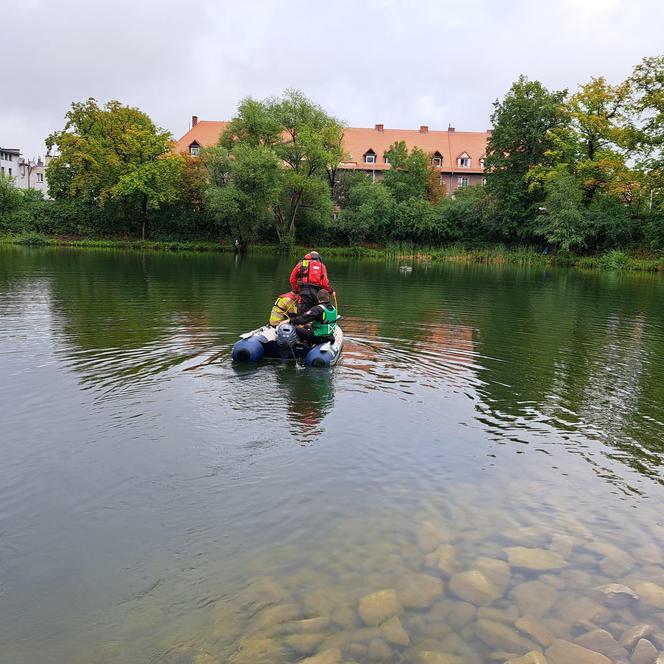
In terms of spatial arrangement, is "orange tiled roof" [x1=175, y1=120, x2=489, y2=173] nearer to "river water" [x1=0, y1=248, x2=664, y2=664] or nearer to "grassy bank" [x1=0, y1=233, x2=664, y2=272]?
"grassy bank" [x1=0, y1=233, x2=664, y2=272]

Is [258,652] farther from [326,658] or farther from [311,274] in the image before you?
[311,274]

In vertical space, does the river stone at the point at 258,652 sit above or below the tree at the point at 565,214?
below

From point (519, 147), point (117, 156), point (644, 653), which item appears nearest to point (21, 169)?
point (117, 156)

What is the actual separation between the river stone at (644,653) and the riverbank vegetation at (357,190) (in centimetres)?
5057

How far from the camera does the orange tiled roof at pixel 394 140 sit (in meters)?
80.1

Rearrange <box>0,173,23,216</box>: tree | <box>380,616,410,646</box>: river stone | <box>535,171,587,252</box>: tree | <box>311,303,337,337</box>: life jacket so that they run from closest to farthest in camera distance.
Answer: <box>380,616,410,646</box>: river stone < <box>311,303,337,337</box>: life jacket < <box>535,171,587,252</box>: tree < <box>0,173,23,216</box>: tree

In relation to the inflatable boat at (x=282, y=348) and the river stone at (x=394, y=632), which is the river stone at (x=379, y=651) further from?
the inflatable boat at (x=282, y=348)

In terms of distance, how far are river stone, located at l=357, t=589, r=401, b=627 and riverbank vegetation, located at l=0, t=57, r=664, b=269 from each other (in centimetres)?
4969

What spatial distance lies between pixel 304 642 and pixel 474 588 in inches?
63.5

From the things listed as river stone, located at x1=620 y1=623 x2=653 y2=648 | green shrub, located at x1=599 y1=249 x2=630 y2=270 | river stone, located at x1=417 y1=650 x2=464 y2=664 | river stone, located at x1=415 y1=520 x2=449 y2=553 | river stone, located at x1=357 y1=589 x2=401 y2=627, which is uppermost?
green shrub, located at x1=599 y1=249 x2=630 y2=270

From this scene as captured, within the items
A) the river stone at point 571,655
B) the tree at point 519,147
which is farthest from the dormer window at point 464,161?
the river stone at point 571,655

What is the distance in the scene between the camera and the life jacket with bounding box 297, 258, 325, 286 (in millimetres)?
12273

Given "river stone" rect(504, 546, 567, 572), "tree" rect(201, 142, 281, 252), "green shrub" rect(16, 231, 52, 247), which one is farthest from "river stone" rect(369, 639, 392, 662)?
"green shrub" rect(16, 231, 52, 247)

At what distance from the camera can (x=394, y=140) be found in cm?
8269
